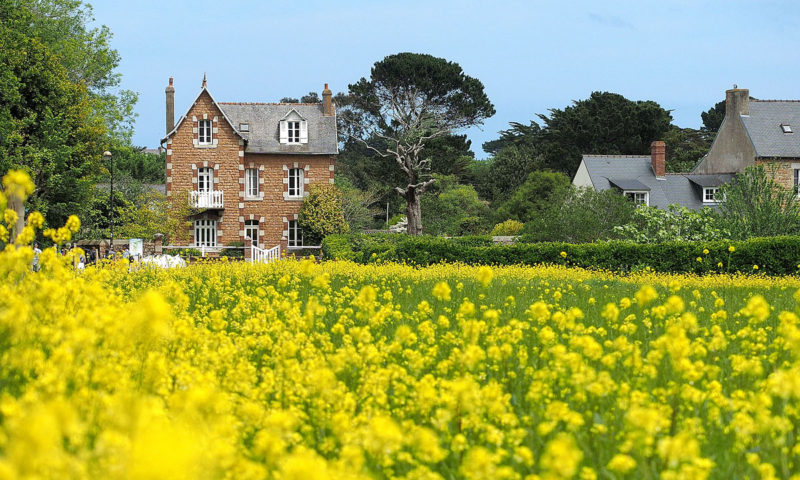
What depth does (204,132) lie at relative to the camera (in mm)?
40781

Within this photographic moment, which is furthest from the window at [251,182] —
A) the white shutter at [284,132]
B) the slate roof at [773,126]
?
the slate roof at [773,126]

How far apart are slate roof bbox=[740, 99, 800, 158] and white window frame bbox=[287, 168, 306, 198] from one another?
1020 inches

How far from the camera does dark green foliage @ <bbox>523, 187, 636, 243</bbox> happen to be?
28.6 meters

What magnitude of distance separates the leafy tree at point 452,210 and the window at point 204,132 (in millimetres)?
16342

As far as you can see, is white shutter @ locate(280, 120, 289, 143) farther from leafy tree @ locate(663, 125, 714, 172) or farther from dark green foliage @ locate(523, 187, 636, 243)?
leafy tree @ locate(663, 125, 714, 172)

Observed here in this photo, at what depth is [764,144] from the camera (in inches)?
1730

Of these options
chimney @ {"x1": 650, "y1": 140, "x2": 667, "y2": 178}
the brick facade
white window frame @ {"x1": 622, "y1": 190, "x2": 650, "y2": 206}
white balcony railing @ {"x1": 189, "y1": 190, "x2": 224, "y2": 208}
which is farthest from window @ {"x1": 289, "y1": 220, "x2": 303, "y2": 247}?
chimney @ {"x1": 650, "y1": 140, "x2": 667, "y2": 178}

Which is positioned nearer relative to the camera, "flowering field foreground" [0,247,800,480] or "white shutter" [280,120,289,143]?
→ "flowering field foreground" [0,247,800,480]

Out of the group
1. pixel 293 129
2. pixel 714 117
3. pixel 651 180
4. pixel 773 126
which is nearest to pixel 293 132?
pixel 293 129

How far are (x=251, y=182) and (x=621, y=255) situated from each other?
82.1ft

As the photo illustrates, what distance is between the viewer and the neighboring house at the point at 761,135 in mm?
43906

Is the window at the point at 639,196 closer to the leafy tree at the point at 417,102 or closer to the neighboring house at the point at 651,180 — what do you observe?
the neighboring house at the point at 651,180

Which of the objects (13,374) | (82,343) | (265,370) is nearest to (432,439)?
(82,343)

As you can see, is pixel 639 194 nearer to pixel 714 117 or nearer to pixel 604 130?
pixel 604 130
